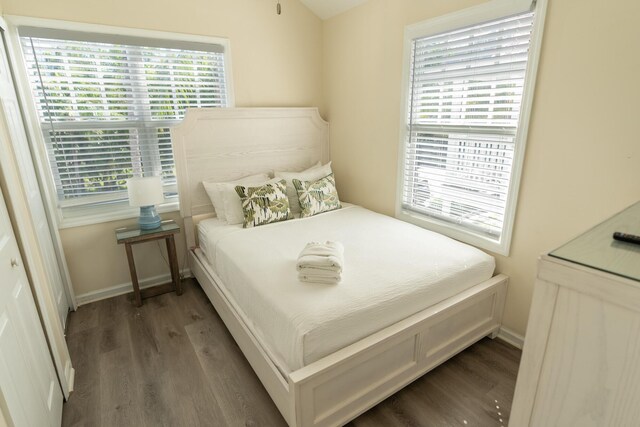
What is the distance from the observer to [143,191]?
102 inches

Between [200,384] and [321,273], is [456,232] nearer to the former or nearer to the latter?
[321,273]

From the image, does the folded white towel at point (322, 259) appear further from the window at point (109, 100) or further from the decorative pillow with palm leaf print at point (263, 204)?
the window at point (109, 100)

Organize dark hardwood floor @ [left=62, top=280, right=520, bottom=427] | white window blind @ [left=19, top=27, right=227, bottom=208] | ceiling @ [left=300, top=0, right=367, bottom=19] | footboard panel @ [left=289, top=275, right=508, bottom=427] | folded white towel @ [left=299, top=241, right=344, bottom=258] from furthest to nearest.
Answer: ceiling @ [left=300, top=0, right=367, bottom=19] → white window blind @ [left=19, top=27, right=227, bottom=208] → folded white towel @ [left=299, top=241, right=344, bottom=258] → dark hardwood floor @ [left=62, top=280, right=520, bottom=427] → footboard panel @ [left=289, top=275, right=508, bottom=427]

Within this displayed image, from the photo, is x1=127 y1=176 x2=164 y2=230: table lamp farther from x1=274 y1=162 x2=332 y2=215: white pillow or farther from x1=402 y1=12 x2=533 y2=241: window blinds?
x1=402 y1=12 x2=533 y2=241: window blinds

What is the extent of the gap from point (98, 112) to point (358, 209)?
7.44 ft

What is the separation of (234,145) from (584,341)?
9.53ft

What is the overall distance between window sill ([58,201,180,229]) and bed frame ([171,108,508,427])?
1.43 feet

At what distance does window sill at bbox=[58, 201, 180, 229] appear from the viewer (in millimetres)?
2645

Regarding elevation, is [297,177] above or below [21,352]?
above

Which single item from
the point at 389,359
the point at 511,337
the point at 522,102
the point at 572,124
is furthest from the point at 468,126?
the point at 389,359

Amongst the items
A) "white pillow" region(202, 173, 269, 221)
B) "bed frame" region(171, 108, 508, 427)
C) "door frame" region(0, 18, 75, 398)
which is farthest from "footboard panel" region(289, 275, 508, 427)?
"white pillow" region(202, 173, 269, 221)

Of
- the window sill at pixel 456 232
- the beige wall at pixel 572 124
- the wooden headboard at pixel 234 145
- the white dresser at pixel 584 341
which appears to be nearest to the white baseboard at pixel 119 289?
the wooden headboard at pixel 234 145

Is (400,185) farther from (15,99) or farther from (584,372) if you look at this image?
(15,99)

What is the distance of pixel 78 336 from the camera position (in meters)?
2.38
